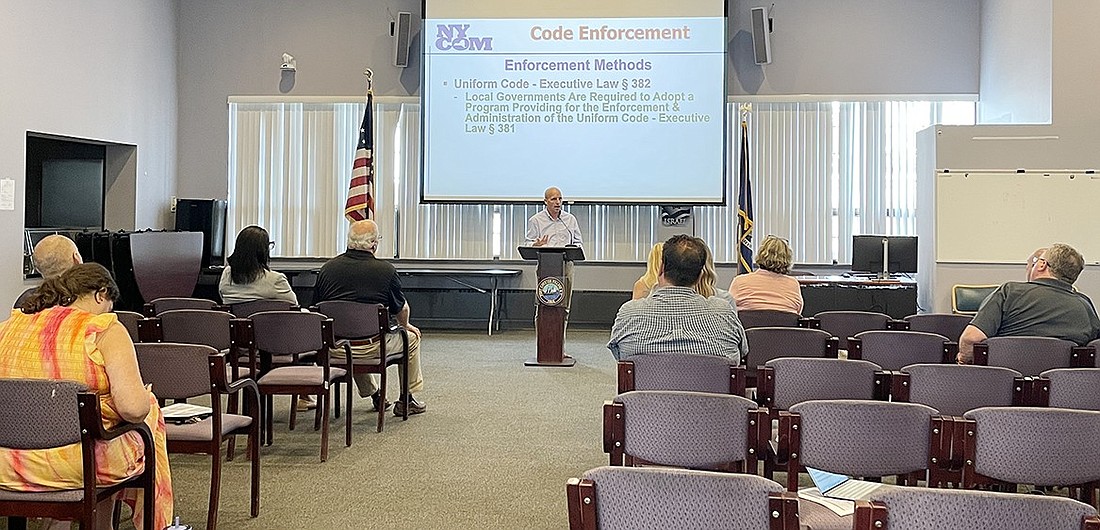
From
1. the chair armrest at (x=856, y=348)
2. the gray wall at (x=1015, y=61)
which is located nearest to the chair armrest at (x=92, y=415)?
the chair armrest at (x=856, y=348)

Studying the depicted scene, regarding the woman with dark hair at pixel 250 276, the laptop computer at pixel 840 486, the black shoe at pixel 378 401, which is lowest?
the black shoe at pixel 378 401

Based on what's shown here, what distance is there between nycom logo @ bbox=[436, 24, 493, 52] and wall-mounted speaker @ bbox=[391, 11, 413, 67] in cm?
40

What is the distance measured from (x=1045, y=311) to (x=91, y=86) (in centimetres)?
878

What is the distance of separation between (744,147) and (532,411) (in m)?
4.42

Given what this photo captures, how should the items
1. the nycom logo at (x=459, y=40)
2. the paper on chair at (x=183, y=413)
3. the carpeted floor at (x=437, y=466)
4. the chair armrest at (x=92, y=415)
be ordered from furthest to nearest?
the nycom logo at (x=459, y=40)
the carpeted floor at (x=437, y=466)
the paper on chair at (x=183, y=413)
the chair armrest at (x=92, y=415)

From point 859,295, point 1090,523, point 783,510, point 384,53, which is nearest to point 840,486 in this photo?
point 783,510

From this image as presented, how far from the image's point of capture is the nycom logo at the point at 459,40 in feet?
37.9

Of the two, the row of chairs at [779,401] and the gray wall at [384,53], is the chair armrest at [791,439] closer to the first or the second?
the row of chairs at [779,401]

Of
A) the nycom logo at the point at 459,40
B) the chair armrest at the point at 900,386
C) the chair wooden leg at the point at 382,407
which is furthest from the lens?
the nycom logo at the point at 459,40

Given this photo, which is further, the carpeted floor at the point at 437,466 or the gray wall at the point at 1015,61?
the gray wall at the point at 1015,61

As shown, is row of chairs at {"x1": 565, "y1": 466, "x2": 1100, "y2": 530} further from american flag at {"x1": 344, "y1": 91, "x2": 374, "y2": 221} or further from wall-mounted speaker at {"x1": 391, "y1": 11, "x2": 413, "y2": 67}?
wall-mounted speaker at {"x1": 391, "y1": 11, "x2": 413, "y2": 67}

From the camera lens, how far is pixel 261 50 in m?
12.2

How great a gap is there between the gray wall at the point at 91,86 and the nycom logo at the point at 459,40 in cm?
317

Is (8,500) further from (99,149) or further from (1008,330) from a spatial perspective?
(99,149)
